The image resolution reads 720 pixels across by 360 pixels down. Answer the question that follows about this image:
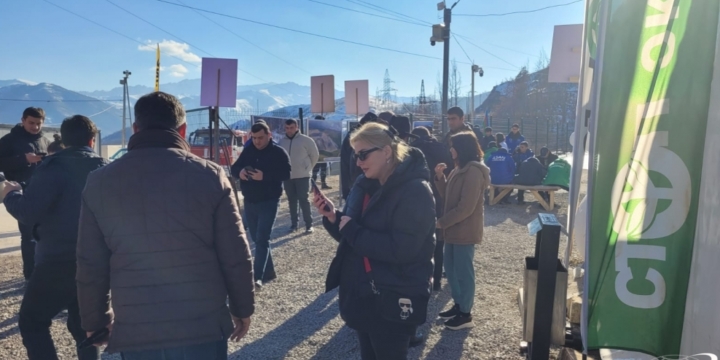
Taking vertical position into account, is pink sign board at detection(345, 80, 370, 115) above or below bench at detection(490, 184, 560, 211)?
above

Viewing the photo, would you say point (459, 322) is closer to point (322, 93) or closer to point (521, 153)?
point (322, 93)

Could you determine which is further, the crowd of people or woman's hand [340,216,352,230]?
woman's hand [340,216,352,230]

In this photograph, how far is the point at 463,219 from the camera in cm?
394

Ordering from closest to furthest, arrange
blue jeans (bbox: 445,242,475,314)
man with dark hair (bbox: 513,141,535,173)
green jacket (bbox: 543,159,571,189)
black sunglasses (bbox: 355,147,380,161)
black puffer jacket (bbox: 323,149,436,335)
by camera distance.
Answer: black puffer jacket (bbox: 323,149,436,335)
black sunglasses (bbox: 355,147,380,161)
blue jeans (bbox: 445,242,475,314)
green jacket (bbox: 543,159,571,189)
man with dark hair (bbox: 513,141,535,173)

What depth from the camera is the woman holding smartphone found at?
2225 millimetres

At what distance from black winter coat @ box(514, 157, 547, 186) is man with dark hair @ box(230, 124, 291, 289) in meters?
6.99

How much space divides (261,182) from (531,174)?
736cm

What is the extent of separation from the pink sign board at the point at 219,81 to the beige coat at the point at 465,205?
13.1ft

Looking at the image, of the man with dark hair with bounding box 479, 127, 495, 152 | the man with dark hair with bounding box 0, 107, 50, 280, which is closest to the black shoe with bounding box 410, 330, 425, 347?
the man with dark hair with bounding box 0, 107, 50, 280

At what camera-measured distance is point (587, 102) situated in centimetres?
299

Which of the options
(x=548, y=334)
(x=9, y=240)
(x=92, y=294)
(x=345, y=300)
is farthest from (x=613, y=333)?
(x=9, y=240)

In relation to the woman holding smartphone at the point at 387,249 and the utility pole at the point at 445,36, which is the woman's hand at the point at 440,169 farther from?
the utility pole at the point at 445,36

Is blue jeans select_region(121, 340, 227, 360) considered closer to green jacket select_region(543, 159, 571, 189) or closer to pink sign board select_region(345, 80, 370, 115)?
pink sign board select_region(345, 80, 370, 115)

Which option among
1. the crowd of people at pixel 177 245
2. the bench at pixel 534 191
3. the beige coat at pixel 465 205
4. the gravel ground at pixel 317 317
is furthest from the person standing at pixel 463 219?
the bench at pixel 534 191
